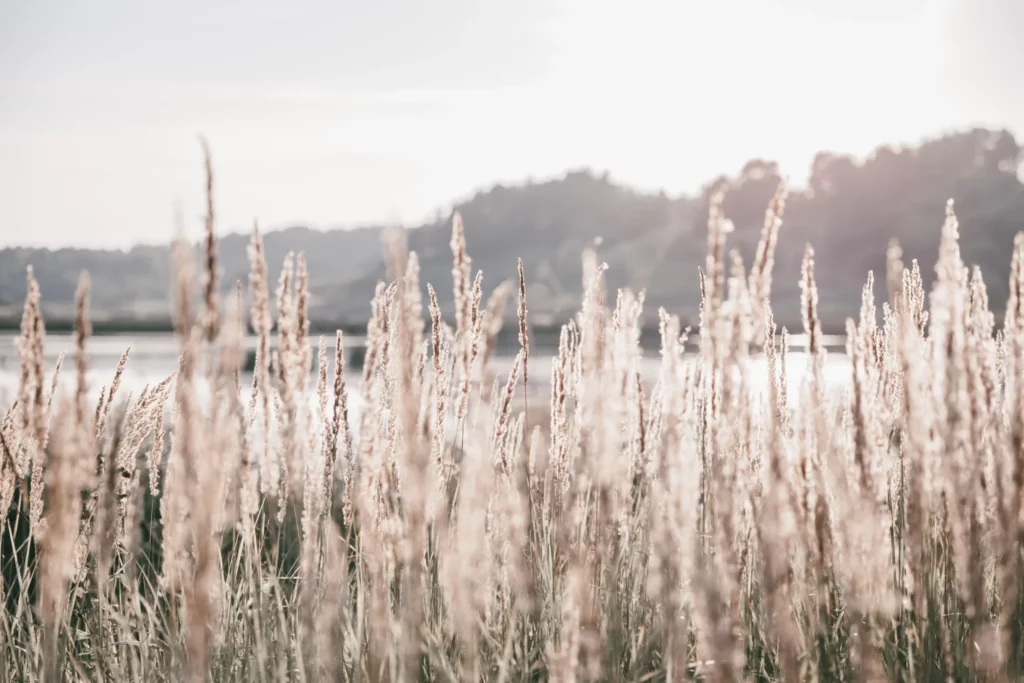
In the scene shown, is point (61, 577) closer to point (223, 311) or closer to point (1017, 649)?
point (223, 311)

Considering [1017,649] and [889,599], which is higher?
[889,599]

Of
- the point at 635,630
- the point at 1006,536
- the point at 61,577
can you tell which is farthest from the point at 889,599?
the point at 61,577

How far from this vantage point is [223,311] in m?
1.41

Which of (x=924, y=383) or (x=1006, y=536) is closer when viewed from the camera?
(x=1006, y=536)

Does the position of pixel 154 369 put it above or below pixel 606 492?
below

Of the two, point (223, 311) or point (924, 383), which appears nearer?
point (223, 311)

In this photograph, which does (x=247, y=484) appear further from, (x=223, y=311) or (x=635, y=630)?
(x=635, y=630)

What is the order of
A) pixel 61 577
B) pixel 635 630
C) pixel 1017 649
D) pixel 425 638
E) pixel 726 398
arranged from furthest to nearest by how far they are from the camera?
pixel 635 630 → pixel 425 638 → pixel 1017 649 → pixel 61 577 → pixel 726 398

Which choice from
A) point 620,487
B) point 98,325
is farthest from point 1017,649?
point 98,325

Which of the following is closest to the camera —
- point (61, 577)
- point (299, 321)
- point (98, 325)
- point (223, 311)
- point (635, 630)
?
point (223, 311)

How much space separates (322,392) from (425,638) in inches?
37.3

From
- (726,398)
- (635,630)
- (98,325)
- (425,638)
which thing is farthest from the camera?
(98,325)

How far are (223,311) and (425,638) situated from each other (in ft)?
4.84

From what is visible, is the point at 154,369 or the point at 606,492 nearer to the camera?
the point at 606,492
